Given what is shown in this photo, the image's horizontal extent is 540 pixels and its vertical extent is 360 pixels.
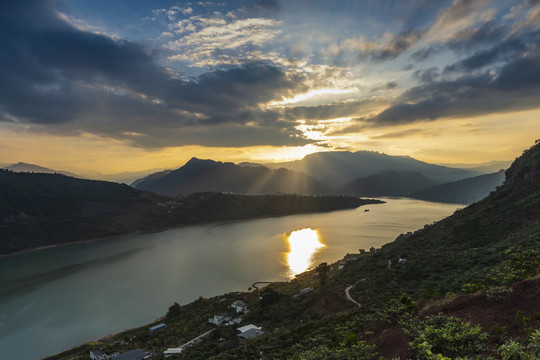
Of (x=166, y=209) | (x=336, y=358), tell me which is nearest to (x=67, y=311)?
(x=336, y=358)

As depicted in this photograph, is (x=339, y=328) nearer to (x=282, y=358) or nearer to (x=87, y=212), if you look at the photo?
(x=282, y=358)

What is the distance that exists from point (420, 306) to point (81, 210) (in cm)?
17385

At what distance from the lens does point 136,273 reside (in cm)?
8000

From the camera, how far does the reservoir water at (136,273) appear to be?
173 ft

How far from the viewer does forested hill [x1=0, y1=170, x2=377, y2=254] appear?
12506cm

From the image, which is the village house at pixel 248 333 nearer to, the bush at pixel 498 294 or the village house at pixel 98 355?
the village house at pixel 98 355

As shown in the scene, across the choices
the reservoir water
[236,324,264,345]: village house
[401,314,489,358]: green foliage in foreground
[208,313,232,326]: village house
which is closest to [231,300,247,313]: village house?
[208,313,232,326]: village house

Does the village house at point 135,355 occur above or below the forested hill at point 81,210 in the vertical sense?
below

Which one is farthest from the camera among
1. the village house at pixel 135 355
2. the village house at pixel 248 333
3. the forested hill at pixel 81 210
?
the forested hill at pixel 81 210

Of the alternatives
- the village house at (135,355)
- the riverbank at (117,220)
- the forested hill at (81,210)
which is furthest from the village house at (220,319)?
the forested hill at (81,210)

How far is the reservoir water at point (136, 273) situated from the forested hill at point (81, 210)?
1190cm

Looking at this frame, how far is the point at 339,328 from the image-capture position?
23656 mm

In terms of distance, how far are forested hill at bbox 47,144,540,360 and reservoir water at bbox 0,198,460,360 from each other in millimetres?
11367

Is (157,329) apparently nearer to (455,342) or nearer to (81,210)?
(455,342)
